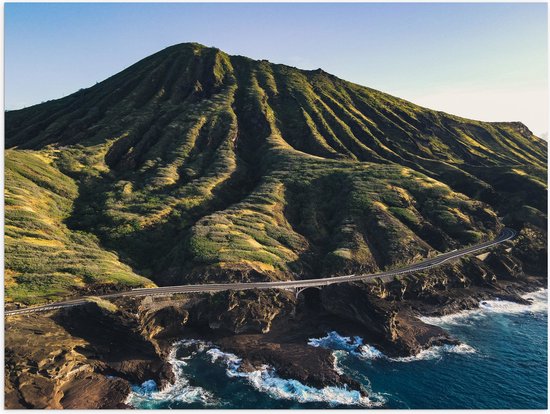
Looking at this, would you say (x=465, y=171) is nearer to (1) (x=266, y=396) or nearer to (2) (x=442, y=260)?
(2) (x=442, y=260)

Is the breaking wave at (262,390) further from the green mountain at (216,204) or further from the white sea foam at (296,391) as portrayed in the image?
the green mountain at (216,204)

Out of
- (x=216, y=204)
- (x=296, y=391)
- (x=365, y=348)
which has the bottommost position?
(x=296, y=391)

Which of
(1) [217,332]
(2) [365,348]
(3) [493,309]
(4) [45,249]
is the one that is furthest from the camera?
(3) [493,309]

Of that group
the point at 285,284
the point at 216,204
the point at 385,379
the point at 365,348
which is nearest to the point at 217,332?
the point at 285,284

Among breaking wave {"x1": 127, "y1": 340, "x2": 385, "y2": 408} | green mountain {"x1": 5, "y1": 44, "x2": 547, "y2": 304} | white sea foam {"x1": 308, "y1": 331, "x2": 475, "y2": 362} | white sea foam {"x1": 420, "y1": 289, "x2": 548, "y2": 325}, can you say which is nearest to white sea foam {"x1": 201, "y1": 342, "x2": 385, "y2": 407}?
breaking wave {"x1": 127, "y1": 340, "x2": 385, "y2": 408}

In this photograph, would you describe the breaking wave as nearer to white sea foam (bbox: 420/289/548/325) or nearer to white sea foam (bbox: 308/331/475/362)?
white sea foam (bbox: 308/331/475/362)

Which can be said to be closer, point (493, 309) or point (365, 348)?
point (365, 348)

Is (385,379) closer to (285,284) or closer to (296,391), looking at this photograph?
(296,391)
